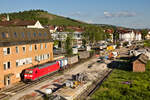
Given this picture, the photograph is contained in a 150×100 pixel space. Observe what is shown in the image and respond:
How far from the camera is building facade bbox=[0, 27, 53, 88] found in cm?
3306

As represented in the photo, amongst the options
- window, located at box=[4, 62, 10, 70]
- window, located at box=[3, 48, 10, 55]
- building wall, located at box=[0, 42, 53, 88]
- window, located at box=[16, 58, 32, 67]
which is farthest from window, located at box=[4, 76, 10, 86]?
window, located at box=[3, 48, 10, 55]

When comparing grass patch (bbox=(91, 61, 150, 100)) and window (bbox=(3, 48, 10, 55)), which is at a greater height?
window (bbox=(3, 48, 10, 55))

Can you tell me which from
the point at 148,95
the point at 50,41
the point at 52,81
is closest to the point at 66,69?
the point at 50,41

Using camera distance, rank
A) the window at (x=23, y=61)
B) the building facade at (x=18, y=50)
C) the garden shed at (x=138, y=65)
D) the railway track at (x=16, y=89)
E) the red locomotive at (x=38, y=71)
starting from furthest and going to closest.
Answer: the garden shed at (x=138, y=65) → the window at (x=23, y=61) → the red locomotive at (x=38, y=71) → the building facade at (x=18, y=50) → the railway track at (x=16, y=89)

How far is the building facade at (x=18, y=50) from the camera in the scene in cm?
3306

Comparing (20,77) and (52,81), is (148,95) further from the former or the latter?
(20,77)

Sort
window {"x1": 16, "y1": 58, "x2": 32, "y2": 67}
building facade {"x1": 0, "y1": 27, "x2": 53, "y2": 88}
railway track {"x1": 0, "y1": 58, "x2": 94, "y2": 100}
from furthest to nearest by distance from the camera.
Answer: window {"x1": 16, "y1": 58, "x2": 32, "y2": 67}
building facade {"x1": 0, "y1": 27, "x2": 53, "y2": 88}
railway track {"x1": 0, "y1": 58, "x2": 94, "y2": 100}

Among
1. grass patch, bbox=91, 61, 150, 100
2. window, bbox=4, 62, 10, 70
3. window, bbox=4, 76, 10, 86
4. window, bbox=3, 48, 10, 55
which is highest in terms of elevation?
window, bbox=3, 48, 10, 55

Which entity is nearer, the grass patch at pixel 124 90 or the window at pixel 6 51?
the grass patch at pixel 124 90

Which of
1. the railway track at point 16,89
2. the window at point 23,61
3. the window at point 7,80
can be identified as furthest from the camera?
the window at point 23,61

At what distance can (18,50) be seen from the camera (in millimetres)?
36625

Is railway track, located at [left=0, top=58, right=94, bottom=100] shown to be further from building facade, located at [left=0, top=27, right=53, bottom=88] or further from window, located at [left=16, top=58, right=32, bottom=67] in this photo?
window, located at [left=16, top=58, right=32, bottom=67]

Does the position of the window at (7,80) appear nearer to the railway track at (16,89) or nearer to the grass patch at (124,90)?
the railway track at (16,89)

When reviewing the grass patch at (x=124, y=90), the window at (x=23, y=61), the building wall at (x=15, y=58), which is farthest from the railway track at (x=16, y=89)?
the grass patch at (x=124, y=90)
